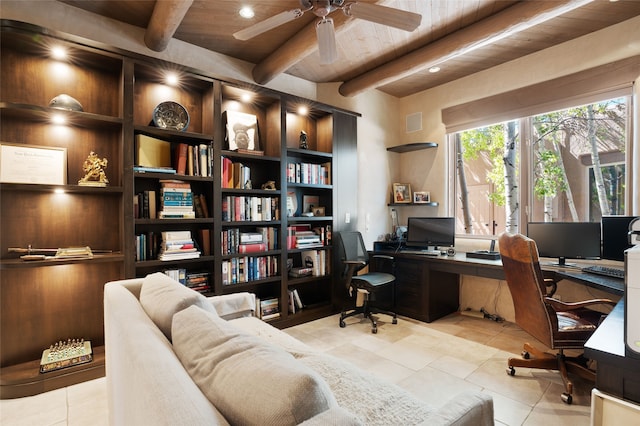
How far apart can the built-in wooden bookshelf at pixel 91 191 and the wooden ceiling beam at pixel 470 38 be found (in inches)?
A: 44.0

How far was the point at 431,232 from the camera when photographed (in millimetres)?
3680

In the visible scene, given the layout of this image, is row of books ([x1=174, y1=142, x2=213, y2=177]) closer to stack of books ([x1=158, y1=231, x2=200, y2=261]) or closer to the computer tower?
stack of books ([x1=158, y1=231, x2=200, y2=261])

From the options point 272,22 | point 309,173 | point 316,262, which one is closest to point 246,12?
point 272,22

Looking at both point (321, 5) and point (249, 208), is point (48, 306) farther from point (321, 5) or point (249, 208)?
point (321, 5)

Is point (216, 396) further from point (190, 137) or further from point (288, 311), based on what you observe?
point (288, 311)

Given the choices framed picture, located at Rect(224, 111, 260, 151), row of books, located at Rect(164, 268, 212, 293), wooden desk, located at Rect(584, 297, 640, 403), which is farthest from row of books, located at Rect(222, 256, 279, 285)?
wooden desk, located at Rect(584, 297, 640, 403)

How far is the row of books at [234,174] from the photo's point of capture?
2926 millimetres

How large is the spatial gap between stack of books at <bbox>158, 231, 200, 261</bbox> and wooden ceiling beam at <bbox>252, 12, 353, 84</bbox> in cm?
187

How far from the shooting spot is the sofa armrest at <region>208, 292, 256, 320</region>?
214cm

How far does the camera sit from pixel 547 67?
10.2 ft

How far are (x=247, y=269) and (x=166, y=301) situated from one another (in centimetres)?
179

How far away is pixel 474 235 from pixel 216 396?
→ 3.75 meters

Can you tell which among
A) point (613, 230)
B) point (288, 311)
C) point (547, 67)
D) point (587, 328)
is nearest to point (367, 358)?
point (288, 311)

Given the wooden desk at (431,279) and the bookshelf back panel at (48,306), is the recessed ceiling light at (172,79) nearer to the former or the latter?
the bookshelf back panel at (48,306)
